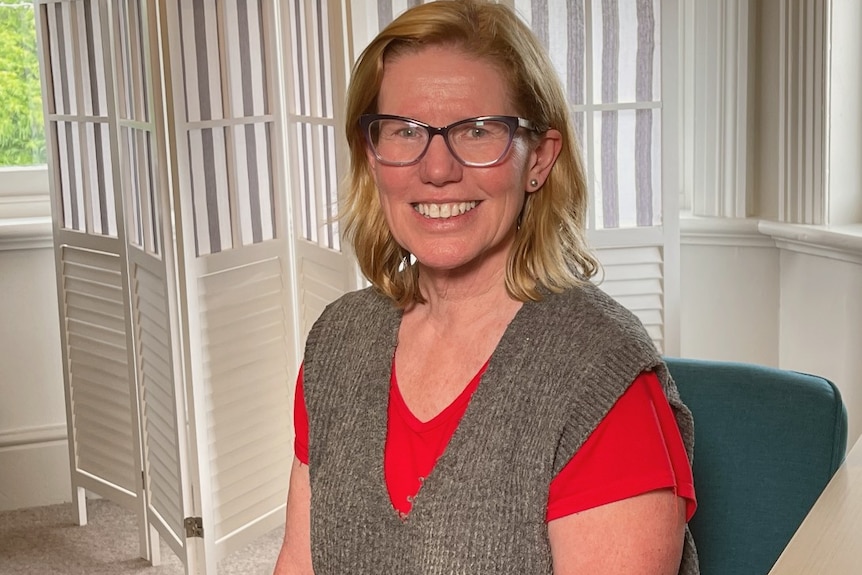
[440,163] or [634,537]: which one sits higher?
[440,163]

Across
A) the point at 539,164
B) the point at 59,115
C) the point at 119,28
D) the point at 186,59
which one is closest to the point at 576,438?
the point at 539,164

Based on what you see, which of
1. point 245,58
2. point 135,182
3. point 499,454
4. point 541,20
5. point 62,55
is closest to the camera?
point 499,454

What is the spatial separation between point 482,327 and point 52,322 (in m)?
2.57

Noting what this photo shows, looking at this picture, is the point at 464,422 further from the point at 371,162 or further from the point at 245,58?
the point at 245,58

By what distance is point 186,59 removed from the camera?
112 inches

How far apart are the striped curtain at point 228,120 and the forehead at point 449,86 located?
1.52m

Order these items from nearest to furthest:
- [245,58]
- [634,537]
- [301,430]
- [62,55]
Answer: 1. [634,537]
2. [301,430]
3. [245,58]
4. [62,55]

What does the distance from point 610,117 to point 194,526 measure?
1424mm

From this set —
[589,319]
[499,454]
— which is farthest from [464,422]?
[589,319]

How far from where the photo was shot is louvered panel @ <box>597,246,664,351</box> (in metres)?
2.83

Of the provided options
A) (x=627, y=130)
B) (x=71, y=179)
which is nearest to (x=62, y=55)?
(x=71, y=179)

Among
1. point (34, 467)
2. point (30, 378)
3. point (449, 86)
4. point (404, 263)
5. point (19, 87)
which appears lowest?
point (34, 467)

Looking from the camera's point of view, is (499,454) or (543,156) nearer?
(499,454)

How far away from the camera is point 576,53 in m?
2.76
